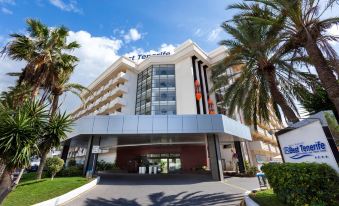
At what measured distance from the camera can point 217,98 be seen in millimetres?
36938

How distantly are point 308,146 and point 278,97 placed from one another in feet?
18.0

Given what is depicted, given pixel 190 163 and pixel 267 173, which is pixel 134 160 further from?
pixel 267 173

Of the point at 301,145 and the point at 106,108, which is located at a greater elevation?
the point at 106,108

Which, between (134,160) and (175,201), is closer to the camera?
(175,201)

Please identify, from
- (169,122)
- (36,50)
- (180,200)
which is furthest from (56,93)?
(180,200)

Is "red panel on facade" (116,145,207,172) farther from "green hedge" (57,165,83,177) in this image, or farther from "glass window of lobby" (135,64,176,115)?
"green hedge" (57,165,83,177)

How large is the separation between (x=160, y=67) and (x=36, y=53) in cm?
2609

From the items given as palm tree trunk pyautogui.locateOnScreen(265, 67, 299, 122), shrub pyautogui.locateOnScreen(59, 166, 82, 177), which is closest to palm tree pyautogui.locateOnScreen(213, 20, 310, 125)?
palm tree trunk pyautogui.locateOnScreen(265, 67, 299, 122)

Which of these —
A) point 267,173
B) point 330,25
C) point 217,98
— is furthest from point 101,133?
point 217,98

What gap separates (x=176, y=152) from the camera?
1310 inches

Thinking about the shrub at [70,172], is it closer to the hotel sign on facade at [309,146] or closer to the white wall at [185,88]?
the hotel sign on facade at [309,146]

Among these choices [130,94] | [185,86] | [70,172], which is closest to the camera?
[70,172]

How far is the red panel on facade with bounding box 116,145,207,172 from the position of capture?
103 ft

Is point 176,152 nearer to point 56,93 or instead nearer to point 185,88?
point 185,88
